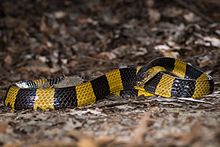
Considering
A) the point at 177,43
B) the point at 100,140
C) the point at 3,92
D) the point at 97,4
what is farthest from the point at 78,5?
the point at 100,140

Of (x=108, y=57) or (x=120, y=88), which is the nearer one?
(x=120, y=88)

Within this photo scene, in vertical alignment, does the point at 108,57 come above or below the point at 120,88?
above

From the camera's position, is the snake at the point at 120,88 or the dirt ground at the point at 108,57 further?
the snake at the point at 120,88

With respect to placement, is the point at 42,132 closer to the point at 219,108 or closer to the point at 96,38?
the point at 219,108

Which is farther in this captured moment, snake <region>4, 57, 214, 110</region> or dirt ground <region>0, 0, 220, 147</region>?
snake <region>4, 57, 214, 110</region>
